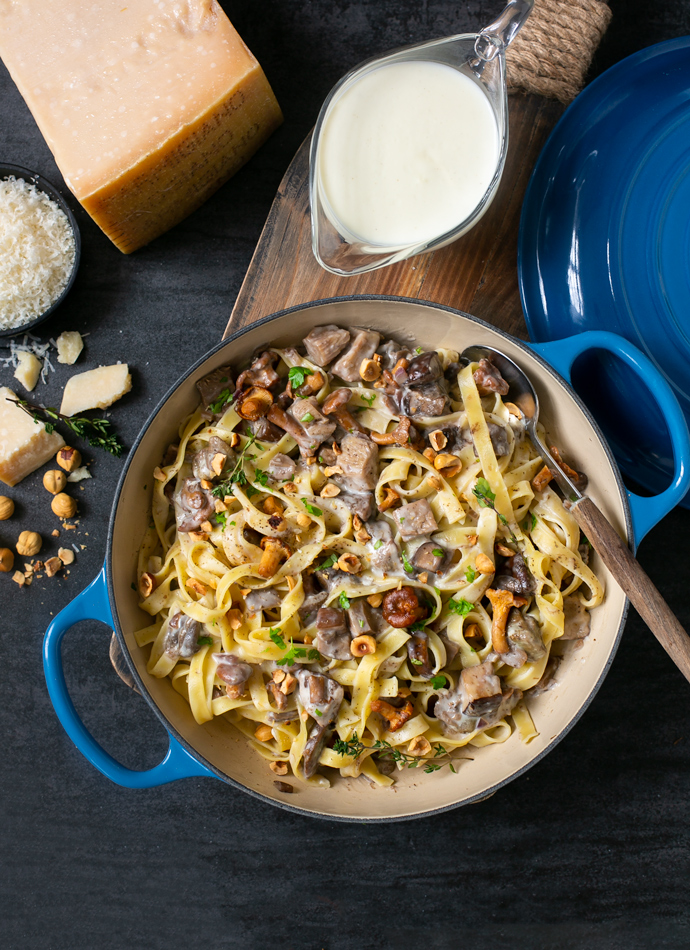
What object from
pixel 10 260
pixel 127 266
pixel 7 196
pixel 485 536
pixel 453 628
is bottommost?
pixel 453 628

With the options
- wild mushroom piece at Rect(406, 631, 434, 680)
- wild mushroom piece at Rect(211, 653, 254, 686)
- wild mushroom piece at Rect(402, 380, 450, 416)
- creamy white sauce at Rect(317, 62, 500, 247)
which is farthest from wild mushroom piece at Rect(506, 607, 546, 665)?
creamy white sauce at Rect(317, 62, 500, 247)

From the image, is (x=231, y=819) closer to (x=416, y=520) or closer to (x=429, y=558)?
(x=429, y=558)

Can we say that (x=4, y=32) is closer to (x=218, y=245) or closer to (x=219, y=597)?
(x=218, y=245)

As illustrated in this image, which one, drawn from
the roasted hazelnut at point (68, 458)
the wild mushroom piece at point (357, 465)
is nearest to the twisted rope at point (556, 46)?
the wild mushroom piece at point (357, 465)

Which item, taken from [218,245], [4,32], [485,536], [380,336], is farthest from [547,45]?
[4,32]

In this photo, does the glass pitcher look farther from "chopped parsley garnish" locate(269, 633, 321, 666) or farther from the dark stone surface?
"chopped parsley garnish" locate(269, 633, 321, 666)

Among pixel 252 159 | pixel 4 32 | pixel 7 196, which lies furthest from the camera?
pixel 252 159

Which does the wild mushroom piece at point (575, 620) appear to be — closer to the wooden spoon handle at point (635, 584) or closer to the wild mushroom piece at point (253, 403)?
the wooden spoon handle at point (635, 584)
